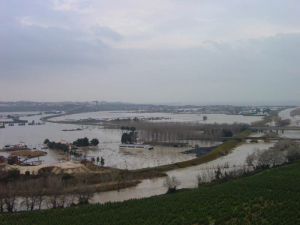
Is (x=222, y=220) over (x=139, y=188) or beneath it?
over

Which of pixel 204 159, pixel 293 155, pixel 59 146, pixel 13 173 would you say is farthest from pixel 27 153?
pixel 293 155

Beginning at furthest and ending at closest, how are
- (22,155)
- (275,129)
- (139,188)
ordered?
(275,129)
(22,155)
(139,188)

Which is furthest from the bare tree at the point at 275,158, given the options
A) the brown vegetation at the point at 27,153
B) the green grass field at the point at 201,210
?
the brown vegetation at the point at 27,153

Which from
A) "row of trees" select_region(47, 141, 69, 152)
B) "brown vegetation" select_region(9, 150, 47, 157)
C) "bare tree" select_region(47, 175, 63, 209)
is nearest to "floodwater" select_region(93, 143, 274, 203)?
"bare tree" select_region(47, 175, 63, 209)

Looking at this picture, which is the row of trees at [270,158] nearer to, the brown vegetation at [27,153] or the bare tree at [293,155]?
Result: the bare tree at [293,155]

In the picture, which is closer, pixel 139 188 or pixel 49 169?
pixel 139 188

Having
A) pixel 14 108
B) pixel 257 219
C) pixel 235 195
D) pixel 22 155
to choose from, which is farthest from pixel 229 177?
pixel 14 108

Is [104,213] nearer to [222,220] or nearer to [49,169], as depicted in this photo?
[222,220]

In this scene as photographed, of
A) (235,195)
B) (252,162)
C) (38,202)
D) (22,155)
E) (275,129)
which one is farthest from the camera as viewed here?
(275,129)

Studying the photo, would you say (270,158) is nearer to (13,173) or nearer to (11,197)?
(11,197)
